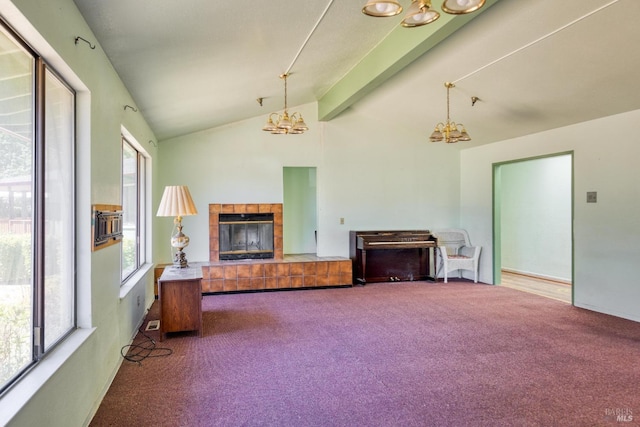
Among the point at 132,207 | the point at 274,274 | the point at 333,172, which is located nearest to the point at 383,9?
the point at 132,207

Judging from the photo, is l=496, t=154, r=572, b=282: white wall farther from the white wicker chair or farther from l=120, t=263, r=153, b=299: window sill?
l=120, t=263, r=153, b=299: window sill

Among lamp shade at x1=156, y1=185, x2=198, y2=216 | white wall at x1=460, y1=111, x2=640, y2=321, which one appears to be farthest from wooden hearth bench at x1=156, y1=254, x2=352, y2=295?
white wall at x1=460, y1=111, x2=640, y2=321

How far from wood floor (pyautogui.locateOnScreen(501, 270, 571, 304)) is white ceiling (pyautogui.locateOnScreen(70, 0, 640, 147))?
8.21 ft

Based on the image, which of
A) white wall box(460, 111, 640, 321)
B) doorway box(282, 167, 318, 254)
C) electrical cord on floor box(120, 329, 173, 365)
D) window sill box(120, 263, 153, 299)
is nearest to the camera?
electrical cord on floor box(120, 329, 173, 365)

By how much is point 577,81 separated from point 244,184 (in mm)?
→ 4752

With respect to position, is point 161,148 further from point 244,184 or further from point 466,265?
point 466,265

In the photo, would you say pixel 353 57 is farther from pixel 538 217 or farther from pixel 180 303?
pixel 538 217

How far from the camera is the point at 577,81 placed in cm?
423

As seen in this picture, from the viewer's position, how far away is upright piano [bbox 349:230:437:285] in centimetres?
671

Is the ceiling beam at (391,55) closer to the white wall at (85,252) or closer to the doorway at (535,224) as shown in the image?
the white wall at (85,252)

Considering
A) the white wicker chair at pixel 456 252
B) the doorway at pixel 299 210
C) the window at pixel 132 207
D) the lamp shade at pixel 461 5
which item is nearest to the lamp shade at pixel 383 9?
the lamp shade at pixel 461 5

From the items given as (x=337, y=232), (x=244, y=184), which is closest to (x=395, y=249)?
(x=337, y=232)

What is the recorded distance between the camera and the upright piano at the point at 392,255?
6.71 metres

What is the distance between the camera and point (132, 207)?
4.69m
